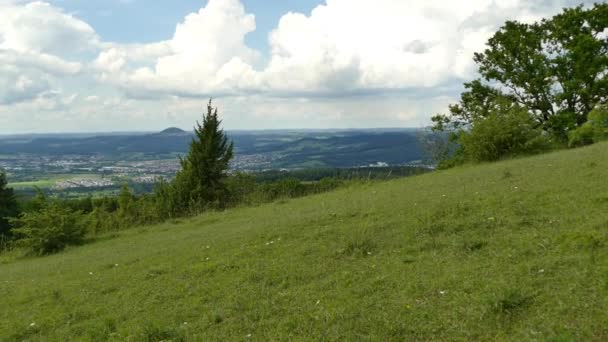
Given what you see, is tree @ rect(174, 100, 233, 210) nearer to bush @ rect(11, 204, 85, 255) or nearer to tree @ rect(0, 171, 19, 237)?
bush @ rect(11, 204, 85, 255)

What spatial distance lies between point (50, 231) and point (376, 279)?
1787cm

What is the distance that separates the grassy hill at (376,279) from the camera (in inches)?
228

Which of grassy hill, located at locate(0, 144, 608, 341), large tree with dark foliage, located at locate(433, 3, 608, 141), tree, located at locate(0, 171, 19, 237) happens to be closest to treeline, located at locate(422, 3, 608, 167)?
large tree with dark foliage, located at locate(433, 3, 608, 141)

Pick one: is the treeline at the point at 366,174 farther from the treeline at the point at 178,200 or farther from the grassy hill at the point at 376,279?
the grassy hill at the point at 376,279

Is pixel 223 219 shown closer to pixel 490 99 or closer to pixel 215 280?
pixel 215 280

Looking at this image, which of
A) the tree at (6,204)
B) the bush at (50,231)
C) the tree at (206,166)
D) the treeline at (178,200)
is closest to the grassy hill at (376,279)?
the bush at (50,231)

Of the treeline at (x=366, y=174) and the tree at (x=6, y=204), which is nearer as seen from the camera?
the treeline at (x=366, y=174)

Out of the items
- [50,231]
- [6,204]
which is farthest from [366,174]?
[6,204]

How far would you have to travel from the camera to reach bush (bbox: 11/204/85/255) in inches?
813

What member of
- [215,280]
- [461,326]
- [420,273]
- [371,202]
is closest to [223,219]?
[371,202]

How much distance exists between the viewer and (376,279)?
7699mm

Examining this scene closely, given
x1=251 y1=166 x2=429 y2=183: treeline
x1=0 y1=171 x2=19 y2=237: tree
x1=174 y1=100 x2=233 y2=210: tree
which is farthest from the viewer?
x1=0 y1=171 x2=19 y2=237: tree

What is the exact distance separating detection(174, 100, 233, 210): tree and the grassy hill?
19066 millimetres

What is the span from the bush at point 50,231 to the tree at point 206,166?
11438 millimetres
